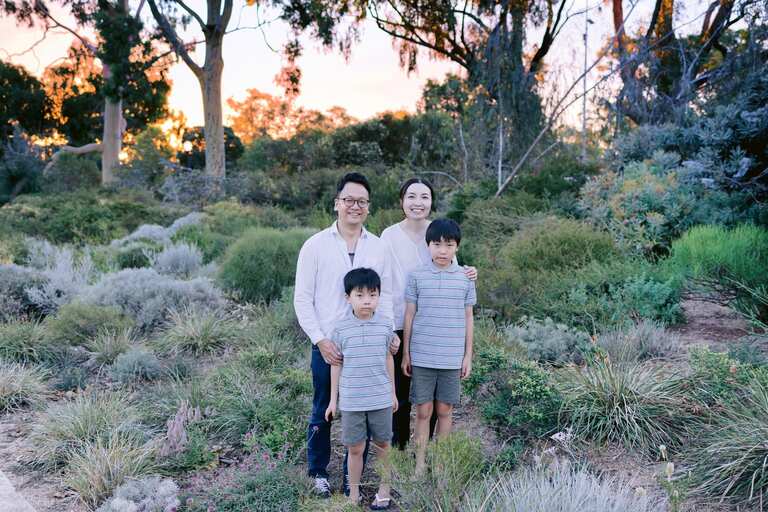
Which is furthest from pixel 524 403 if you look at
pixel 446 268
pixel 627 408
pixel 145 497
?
pixel 145 497

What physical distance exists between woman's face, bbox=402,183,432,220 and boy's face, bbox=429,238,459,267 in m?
0.23

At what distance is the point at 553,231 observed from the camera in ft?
27.0

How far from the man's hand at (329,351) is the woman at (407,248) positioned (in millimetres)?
449

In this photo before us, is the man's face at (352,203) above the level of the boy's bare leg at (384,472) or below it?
A: above

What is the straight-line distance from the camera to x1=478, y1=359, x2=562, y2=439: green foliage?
4.25 meters

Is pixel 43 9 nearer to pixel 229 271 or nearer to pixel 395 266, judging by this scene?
pixel 229 271

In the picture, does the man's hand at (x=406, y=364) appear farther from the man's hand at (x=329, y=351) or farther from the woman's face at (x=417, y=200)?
the woman's face at (x=417, y=200)

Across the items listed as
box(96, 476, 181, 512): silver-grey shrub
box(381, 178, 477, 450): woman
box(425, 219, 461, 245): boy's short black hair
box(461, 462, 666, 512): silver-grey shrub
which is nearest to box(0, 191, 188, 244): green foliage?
box(96, 476, 181, 512): silver-grey shrub

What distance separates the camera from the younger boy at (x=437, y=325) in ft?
12.3

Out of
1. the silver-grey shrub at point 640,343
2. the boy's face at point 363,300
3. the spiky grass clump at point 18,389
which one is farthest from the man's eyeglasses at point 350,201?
the spiky grass clump at point 18,389

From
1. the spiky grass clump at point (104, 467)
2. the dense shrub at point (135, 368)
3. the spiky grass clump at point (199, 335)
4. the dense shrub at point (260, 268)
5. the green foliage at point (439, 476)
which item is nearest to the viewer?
the green foliage at point (439, 476)

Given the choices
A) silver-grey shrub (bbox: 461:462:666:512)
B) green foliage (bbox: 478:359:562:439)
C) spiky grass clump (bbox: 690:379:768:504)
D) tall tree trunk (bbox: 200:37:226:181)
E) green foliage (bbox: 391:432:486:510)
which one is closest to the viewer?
silver-grey shrub (bbox: 461:462:666:512)

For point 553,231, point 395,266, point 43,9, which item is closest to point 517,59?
point 553,231

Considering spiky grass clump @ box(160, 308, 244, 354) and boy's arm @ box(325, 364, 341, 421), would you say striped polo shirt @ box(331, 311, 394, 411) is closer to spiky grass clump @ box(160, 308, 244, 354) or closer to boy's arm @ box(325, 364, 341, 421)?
boy's arm @ box(325, 364, 341, 421)
